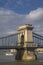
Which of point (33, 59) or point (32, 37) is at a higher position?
Result: point (32, 37)

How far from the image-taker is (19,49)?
121 m

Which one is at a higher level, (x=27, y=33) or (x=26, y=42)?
(x=27, y=33)

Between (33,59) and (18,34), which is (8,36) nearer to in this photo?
(18,34)

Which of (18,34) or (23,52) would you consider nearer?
(23,52)

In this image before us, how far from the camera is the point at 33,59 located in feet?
380

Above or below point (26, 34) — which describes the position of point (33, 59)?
below

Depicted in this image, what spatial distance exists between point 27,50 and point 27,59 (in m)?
4.02

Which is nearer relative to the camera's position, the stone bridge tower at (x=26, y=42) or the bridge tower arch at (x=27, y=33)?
the stone bridge tower at (x=26, y=42)

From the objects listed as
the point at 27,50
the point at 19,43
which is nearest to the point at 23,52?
the point at 27,50

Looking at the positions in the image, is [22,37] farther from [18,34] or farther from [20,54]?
[20,54]

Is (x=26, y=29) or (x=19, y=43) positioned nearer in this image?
(x=26, y=29)

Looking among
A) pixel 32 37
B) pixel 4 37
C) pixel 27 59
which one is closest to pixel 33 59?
pixel 27 59

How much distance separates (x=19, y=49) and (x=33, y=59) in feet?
26.8

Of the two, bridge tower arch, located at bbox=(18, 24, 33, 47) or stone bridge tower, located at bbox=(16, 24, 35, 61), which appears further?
bridge tower arch, located at bbox=(18, 24, 33, 47)
